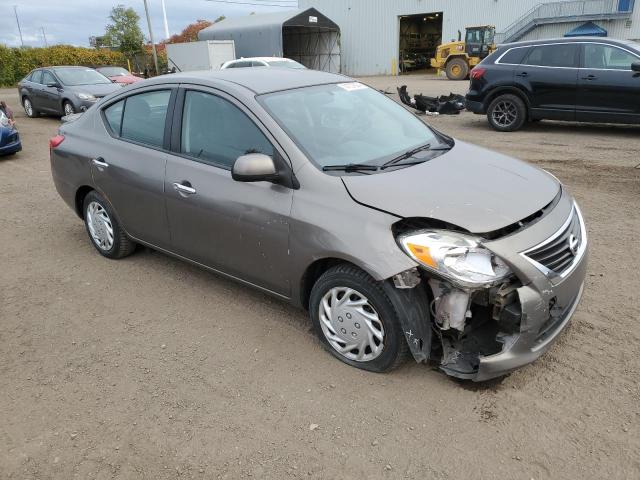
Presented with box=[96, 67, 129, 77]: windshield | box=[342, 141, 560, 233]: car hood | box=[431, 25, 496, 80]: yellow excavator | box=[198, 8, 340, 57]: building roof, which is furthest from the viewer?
box=[198, 8, 340, 57]: building roof

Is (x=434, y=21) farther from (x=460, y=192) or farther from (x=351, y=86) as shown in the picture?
(x=460, y=192)

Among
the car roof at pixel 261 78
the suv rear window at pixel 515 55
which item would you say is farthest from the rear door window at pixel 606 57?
the car roof at pixel 261 78

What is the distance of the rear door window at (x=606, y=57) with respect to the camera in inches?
354

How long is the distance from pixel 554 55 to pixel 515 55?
0.74 meters

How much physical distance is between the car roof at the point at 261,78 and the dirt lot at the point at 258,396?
163 centimetres

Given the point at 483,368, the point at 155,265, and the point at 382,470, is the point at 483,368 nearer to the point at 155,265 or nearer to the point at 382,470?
the point at 382,470

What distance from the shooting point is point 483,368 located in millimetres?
2717

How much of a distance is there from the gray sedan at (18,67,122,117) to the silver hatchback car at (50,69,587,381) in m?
10.3

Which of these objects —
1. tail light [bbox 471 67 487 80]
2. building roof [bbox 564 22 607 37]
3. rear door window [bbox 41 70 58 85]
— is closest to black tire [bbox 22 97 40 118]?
rear door window [bbox 41 70 58 85]

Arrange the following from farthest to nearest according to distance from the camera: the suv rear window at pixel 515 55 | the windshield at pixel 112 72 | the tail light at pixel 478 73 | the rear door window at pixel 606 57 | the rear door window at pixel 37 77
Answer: the windshield at pixel 112 72
the rear door window at pixel 37 77
the tail light at pixel 478 73
the suv rear window at pixel 515 55
the rear door window at pixel 606 57

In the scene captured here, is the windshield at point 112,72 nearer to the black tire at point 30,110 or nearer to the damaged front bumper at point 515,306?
the black tire at point 30,110

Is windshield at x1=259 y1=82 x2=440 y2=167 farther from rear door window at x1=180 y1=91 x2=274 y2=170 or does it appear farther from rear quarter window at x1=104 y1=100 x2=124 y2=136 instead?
rear quarter window at x1=104 y1=100 x2=124 y2=136

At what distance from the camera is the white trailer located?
28094mm

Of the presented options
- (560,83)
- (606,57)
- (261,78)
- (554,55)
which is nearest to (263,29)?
(554,55)
